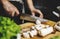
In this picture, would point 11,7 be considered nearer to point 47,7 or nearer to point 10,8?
point 10,8

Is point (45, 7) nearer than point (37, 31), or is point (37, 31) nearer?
point (37, 31)

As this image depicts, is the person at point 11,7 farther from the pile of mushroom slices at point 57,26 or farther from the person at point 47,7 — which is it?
the pile of mushroom slices at point 57,26

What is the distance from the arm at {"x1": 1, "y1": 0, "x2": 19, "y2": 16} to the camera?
1.20 meters

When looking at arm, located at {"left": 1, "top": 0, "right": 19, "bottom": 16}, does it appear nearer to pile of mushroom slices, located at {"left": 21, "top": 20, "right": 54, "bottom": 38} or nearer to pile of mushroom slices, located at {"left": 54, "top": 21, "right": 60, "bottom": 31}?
pile of mushroom slices, located at {"left": 21, "top": 20, "right": 54, "bottom": 38}

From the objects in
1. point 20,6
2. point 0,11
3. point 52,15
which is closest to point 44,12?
point 52,15

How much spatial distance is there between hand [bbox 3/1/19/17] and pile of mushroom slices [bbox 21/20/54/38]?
0.44ft

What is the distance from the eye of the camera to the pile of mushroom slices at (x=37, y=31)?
1.11 meters

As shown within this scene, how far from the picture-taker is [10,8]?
3.97ft

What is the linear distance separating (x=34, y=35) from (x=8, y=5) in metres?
0.26

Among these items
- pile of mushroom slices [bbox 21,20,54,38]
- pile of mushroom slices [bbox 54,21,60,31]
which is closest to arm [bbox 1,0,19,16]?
pile of mushroom slices [bbox 21,20,54,38]

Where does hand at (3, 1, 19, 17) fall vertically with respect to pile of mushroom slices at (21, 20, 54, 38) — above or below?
above

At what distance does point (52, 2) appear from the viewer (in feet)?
4.07

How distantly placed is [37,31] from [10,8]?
232 mm

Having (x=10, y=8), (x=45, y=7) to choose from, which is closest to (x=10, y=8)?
(x=10, y=8)
